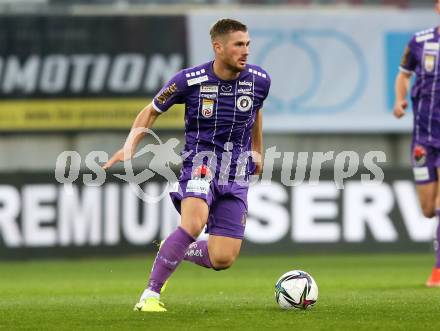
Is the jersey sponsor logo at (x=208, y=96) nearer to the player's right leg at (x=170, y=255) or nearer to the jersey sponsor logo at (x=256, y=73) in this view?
the jersey sponsor logo at (x=256, y=73)

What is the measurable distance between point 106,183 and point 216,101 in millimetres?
8554

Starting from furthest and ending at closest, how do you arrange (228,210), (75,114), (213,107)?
(75,114) < (228,210) < (213,107)

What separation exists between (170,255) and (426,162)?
3795mm

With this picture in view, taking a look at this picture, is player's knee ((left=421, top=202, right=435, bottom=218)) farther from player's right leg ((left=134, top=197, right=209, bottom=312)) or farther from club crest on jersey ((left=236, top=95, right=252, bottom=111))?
player's right leg ((left=134, top=197, right=209, bottom=312))

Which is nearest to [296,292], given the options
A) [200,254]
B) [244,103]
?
[200,254]

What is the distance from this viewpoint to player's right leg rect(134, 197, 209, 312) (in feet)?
Result: 25.7

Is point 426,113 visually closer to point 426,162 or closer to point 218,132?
point 426,162

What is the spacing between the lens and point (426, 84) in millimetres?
10742

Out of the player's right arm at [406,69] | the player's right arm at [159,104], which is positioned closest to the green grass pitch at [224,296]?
the player's right arm at [159,104]

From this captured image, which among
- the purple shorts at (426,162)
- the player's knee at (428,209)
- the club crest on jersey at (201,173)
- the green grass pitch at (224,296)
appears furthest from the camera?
the player's knee at (428,209)

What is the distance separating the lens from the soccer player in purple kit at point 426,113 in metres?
10.6

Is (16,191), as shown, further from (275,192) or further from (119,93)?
(275,192)

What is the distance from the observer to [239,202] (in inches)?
340

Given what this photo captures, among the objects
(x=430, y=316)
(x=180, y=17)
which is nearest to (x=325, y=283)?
(x=430, y=316)
